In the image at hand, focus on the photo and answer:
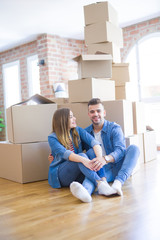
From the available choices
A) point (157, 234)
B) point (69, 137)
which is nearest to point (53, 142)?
point (69, 137)

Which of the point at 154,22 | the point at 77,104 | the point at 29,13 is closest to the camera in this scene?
the point at 77,104

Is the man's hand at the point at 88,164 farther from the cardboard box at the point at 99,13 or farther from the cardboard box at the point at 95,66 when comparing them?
the cardboard box at the point at 99,13

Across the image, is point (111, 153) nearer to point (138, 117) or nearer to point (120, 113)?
point (120, 113)

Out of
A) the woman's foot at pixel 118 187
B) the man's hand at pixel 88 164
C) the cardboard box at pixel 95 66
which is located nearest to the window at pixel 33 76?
the cardboard box at pixel 95 66

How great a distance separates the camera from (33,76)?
592cm

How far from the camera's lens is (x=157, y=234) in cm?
130

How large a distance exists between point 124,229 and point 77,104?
1709 mm

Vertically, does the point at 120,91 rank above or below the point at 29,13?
below

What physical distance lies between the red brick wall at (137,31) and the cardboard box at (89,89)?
7.34 ft

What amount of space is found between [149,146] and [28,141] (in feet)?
5.00

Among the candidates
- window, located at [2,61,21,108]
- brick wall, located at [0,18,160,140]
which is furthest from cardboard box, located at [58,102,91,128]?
window, located at [2,61,21,108]

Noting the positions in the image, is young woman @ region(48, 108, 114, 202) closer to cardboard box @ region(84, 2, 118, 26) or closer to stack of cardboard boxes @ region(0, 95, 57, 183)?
stack of cardboard boxes @ region(0, 95, 57, 183)

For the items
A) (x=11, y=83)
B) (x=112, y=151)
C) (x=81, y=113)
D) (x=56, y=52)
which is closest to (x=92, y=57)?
(x=81, y=113)

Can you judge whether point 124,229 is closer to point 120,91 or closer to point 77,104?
point 77,104
